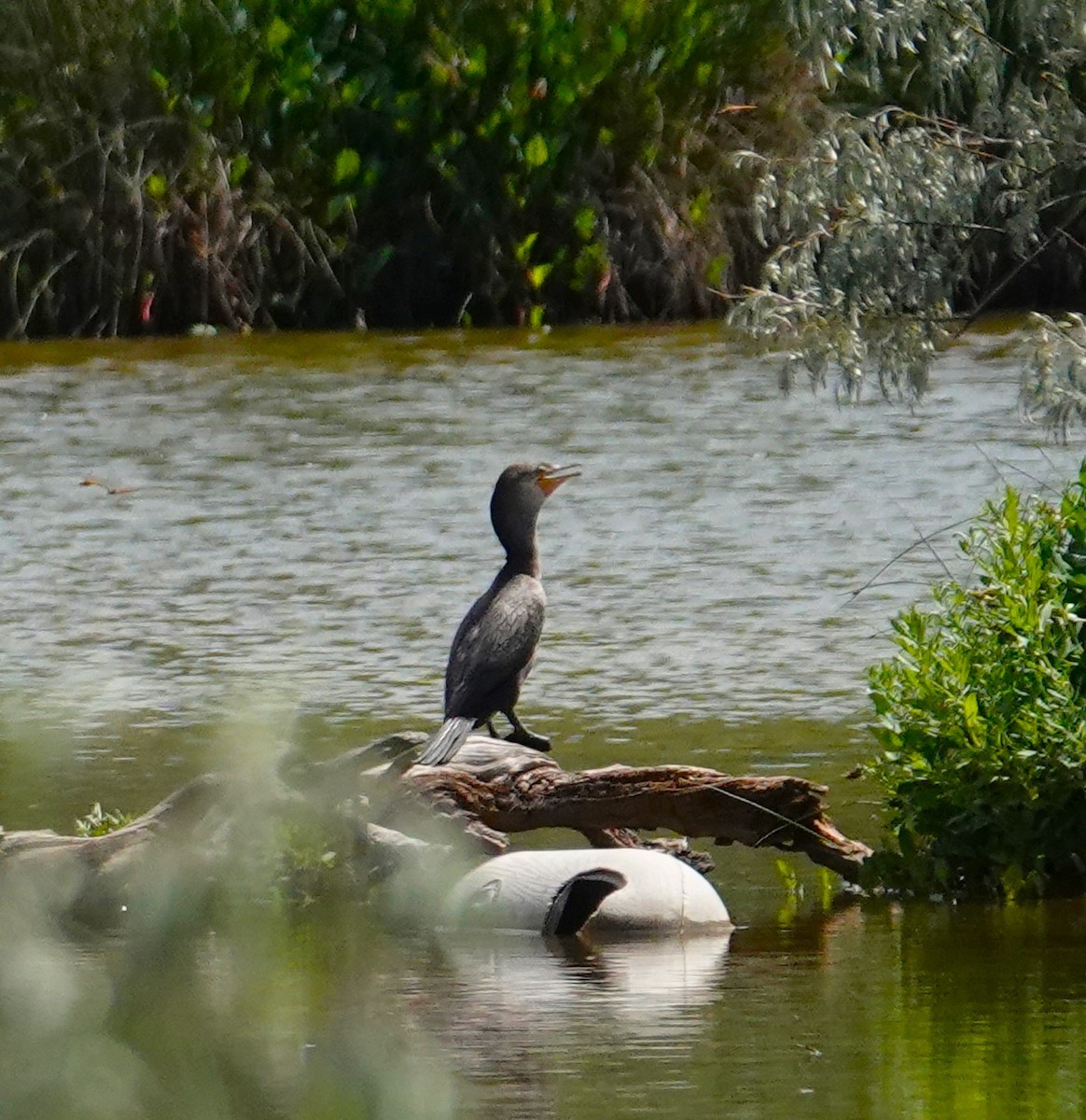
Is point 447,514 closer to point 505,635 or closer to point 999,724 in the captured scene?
point 505,635

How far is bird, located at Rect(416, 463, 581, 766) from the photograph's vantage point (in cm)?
859

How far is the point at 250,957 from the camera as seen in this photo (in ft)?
24.1

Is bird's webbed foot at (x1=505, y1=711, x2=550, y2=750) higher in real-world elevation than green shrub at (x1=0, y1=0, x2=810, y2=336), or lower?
lower

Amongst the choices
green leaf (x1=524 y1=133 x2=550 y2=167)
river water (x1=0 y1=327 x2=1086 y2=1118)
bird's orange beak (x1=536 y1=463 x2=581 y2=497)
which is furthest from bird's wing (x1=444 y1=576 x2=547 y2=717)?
green leaf (x1=524 y1=133 x2=550 y2=167)

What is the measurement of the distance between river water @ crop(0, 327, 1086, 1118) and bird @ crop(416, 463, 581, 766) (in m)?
0.48

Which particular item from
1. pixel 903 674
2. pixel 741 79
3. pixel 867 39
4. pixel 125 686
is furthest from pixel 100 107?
pixel 903 674

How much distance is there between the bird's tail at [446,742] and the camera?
27.4 ft

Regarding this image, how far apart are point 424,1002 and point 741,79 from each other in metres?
19.3

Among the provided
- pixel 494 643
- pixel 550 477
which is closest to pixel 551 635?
pixel 550 477

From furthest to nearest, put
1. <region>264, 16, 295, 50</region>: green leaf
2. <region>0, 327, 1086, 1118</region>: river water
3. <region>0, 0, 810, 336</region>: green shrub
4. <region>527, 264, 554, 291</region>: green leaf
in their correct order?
<region>527, 264, 554, 291</region>: green leaf → <region>0, 0, 810, 336</region>: green shrub → <region>264, 16, 295, 50</region>: green leaf → <region>0, 327, 1086, 1118</region>: river water

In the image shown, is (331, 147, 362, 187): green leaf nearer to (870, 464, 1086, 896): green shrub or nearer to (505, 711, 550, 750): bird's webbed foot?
(505, 711, 550, 750): bird's webbed foot

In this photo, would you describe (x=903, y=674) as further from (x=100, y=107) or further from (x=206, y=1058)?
(x=100, y=107)

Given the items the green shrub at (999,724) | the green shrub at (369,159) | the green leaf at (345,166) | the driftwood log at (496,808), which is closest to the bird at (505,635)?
the driftwood log at (496,808)

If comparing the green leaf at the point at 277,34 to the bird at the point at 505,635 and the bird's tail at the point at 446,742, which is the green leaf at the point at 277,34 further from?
the bird's tail at the point at 446,742
